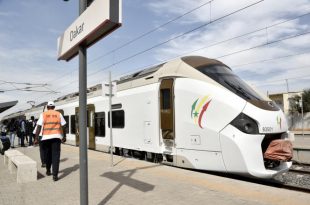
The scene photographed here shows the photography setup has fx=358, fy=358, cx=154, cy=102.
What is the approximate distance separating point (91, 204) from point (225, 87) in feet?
13.5

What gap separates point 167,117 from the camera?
9.38m

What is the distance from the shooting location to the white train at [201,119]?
298 inches

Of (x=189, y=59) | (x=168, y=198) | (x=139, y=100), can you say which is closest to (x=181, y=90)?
(x=189, y=59)

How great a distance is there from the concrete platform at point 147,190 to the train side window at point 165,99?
168cm

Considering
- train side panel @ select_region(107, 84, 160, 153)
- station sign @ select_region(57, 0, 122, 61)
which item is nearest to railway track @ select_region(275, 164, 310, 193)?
train side panel @ select_region(107, 84, 160, 153)

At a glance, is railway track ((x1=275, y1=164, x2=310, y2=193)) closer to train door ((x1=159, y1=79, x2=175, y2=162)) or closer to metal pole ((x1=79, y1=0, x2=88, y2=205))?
train door ((x1=159, y1=79, x2=175, y2=162))

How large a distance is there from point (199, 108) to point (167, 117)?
1232 mm

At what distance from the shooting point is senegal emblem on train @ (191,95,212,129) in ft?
27.1

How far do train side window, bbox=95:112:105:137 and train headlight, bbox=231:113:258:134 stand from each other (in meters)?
7.39

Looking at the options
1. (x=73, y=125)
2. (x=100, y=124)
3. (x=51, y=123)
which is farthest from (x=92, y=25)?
(x=73, y=125)

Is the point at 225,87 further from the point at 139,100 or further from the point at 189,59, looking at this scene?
the point at 139,100

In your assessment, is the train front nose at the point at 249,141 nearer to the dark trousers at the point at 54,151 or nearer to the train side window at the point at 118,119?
the dark trousers at the point at 54,151

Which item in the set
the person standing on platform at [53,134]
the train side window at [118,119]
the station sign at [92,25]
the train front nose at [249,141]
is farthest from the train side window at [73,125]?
the station sign at [92,25]

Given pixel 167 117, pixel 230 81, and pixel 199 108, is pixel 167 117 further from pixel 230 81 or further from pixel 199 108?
pixel 230 81
